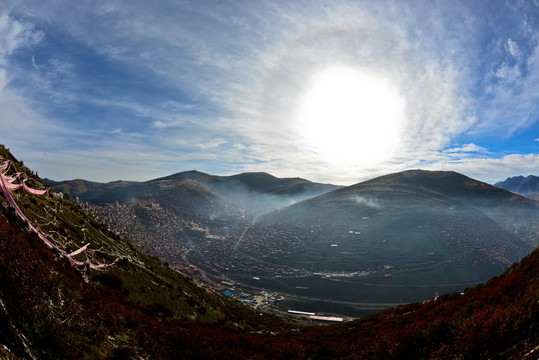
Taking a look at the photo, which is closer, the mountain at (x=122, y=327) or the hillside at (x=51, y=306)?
the hillside at (x=51, y=306)

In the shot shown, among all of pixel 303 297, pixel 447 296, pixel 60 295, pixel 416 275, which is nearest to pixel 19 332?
pixel 60 295

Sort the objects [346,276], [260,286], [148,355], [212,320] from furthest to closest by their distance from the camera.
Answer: [346,276] < [260,286] < [212,320] < [148,355]

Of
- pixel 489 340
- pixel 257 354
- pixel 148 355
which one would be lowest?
pixel 257 354

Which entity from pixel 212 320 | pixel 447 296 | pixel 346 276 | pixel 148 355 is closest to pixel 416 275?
pixel 346 276

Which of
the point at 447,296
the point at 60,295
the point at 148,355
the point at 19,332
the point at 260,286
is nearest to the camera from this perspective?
the point at 19,332

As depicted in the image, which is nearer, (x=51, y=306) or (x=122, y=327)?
(x=51, y=306)

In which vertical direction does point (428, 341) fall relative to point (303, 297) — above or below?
above

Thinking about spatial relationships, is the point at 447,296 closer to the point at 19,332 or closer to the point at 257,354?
the point at 257,354

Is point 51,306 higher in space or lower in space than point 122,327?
higher

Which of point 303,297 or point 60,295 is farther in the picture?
point 303,297

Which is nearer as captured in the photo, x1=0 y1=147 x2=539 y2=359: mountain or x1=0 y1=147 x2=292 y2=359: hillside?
x1=0 y1=147 x2=292 y2=359: hillside
